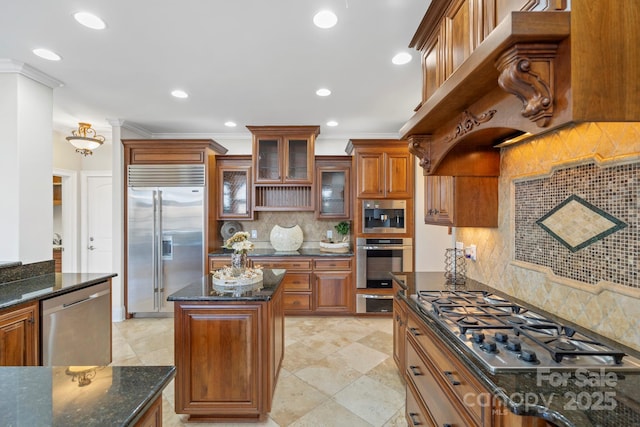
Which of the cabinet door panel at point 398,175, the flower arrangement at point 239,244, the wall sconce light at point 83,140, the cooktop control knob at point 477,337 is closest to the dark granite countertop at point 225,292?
the flower arrangement at point 239,244

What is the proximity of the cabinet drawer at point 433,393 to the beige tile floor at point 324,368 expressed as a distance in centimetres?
59

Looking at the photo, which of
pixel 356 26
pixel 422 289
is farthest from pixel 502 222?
pixel 356 26

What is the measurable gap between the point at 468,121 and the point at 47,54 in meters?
3.30

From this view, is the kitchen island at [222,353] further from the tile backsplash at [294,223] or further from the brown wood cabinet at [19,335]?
the tile backsplash at [294,223]

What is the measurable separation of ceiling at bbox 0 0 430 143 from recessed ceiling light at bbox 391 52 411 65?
0.05 meters

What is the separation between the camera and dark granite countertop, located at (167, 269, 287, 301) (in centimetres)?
189

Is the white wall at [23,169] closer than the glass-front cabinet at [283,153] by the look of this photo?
Yes

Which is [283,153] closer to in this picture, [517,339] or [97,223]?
[97,223]

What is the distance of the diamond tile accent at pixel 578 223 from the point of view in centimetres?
127

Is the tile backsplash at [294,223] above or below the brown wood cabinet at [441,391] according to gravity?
above

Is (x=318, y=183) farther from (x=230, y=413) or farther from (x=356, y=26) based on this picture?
(x=230, y=413)

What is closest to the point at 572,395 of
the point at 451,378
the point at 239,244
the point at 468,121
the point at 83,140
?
the point at 451,378

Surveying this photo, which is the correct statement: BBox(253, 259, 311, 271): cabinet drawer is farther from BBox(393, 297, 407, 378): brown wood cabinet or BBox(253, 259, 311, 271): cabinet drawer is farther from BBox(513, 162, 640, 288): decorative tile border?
BBox(513, 162, 640, 288): decorative tile border

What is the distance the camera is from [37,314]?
198 cm
